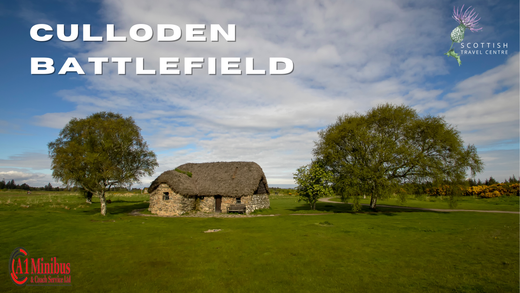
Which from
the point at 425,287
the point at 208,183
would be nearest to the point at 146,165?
the point at 208,183

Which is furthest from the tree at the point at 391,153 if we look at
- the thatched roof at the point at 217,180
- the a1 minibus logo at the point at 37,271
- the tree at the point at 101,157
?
the a1 minibus logo at the point at 37,271

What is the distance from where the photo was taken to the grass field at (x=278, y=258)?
31.2 feet

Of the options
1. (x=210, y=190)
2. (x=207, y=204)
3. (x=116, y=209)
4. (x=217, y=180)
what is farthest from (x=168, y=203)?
(x=116, y=209)

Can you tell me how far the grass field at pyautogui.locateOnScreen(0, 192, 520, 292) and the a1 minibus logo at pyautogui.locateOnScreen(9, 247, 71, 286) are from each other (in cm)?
30

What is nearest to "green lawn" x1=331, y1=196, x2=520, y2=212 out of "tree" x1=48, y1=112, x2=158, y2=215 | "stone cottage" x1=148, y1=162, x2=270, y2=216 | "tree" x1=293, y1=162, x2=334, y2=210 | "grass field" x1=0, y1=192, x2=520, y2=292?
"tree" x1=293, y1=162, x2=334, y2=210

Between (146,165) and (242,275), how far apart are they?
28562 millimetres

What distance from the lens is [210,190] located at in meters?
36.6

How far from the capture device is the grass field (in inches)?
374

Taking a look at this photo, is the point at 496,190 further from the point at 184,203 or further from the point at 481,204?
the point at 184,203

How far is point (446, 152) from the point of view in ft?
109

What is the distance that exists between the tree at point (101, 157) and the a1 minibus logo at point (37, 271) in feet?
62.2

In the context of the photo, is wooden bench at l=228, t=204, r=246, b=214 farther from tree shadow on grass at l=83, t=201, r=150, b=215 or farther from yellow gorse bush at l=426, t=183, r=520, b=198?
yellow gorse bush at l=426, t=183, r=520, b=198

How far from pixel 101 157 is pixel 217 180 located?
16.0m

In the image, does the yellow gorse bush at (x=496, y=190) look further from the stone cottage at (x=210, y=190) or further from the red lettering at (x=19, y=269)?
the red lettering at (x=19, y=269)
